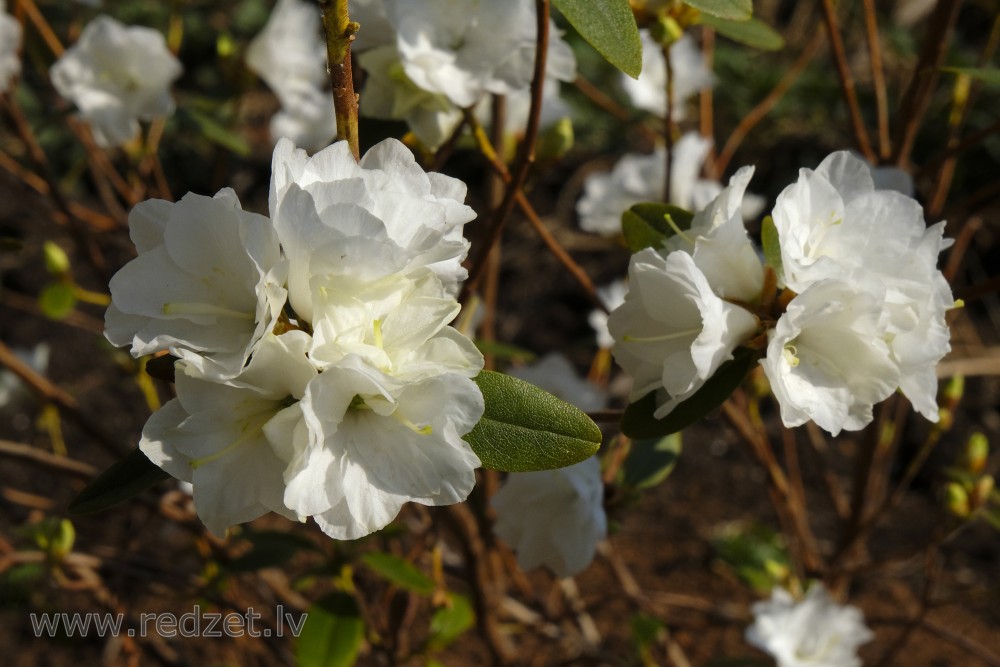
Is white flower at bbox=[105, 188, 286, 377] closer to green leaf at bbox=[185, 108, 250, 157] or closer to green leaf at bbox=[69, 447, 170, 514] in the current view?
green leaf at bbox=[69, 447, 170, 514]

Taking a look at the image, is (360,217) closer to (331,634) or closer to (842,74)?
(331,634)

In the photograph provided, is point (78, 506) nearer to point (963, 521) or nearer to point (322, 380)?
point (322, 380)

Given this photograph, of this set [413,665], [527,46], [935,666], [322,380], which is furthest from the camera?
[935,666]

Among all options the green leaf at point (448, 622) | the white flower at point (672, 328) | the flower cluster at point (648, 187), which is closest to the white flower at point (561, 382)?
the flower cluster at point (648, 187)

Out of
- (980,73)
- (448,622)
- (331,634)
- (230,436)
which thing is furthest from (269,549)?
(980,73)

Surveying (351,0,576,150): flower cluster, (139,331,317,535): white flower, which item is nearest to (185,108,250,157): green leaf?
(351,0,576,150): flower cluster

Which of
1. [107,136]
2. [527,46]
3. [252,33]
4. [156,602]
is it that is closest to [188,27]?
[252,33]

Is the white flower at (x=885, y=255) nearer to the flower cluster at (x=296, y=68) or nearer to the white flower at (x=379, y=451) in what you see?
the white flower at (x=379, y=451)
